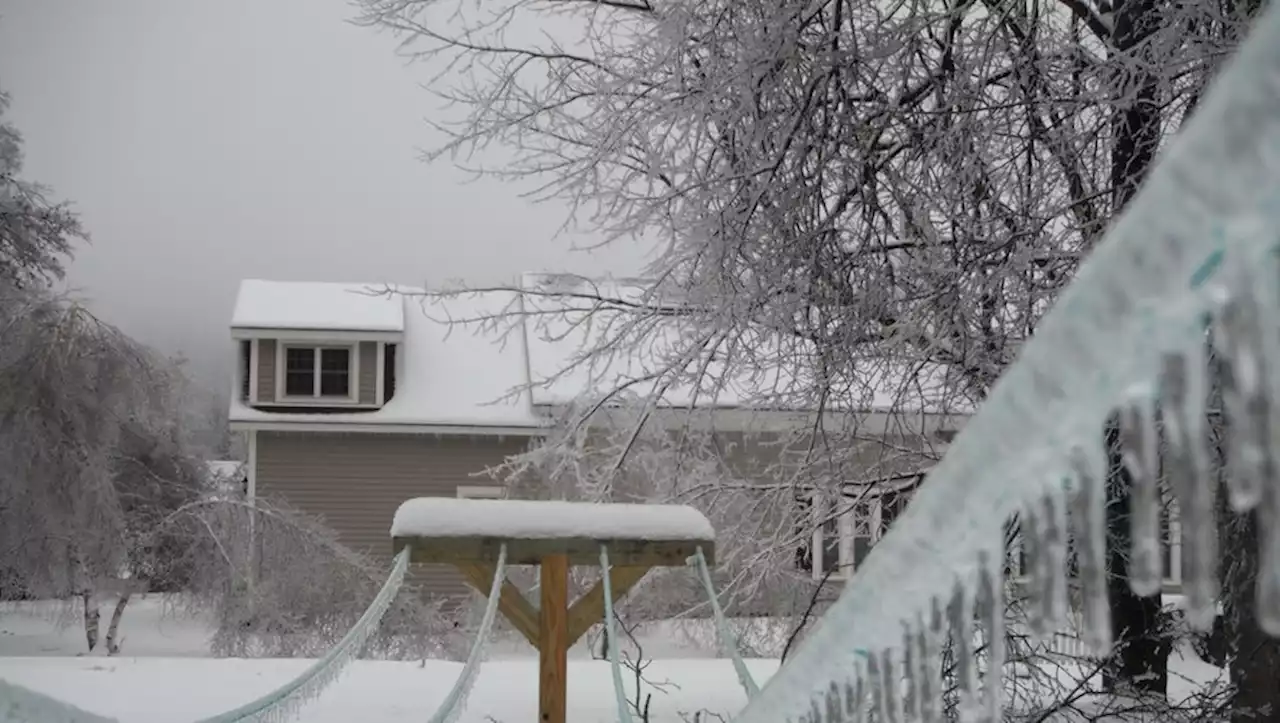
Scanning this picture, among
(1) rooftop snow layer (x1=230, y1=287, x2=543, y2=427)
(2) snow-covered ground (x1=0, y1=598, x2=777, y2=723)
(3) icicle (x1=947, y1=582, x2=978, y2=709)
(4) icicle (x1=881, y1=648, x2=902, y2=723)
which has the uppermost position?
(1) rooftop snow layer (x1=230, y1=287, x2=543, y2=427)

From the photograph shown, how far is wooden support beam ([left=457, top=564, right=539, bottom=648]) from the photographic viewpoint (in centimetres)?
296

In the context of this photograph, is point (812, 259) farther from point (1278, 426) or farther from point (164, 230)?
point (164, 230)

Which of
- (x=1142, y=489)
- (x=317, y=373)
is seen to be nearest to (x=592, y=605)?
(x=1142, y=489)

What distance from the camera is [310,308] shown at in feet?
34.8

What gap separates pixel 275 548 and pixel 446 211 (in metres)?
9.29

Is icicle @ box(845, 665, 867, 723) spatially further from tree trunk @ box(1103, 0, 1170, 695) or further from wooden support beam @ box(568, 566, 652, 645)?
wooden support beam @ box(568, 566, 652, 645)

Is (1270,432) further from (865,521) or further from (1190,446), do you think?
(865,521)

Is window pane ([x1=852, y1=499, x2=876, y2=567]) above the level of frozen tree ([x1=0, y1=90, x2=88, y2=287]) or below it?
below

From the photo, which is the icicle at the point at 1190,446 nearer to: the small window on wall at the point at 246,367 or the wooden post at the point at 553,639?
the wooden post at the point at 553,639

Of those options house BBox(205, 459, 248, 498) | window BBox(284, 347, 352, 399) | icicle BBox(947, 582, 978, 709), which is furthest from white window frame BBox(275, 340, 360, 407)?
icicle BBox(947, 582, 978, 709)

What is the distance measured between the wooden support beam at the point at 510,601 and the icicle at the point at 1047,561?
263 centimetres

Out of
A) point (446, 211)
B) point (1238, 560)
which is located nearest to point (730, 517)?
point (1238, 560)

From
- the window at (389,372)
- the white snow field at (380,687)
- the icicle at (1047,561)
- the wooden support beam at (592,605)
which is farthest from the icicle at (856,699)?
the window at (389,372)

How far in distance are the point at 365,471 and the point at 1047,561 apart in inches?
404
